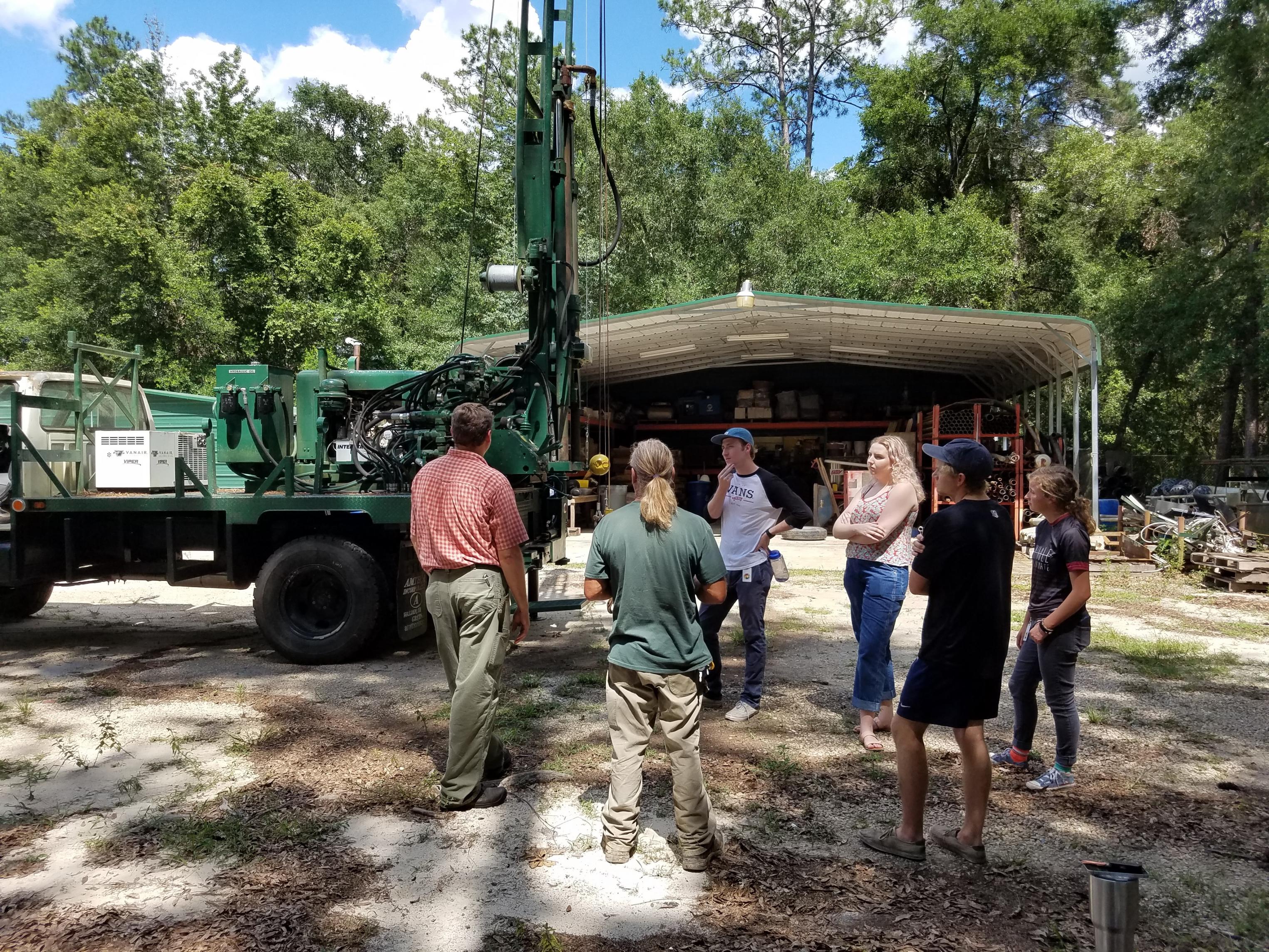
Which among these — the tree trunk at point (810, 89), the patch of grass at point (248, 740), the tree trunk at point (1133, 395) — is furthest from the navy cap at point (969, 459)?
the tree trunk at point (810, 89)

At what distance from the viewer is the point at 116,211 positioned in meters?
20.2

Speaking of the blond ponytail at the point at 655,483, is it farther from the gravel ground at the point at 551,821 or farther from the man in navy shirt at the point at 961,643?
the gravel ground at the point at 551,821

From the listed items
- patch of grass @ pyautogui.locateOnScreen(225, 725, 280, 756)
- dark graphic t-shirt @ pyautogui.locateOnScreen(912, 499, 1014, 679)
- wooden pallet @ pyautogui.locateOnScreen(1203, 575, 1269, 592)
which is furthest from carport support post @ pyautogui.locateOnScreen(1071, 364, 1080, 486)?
patch of grass @ pyautogui.locateOnScreen(225, 725, 280, 756)

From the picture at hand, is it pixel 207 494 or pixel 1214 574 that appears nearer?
pixel 207 494

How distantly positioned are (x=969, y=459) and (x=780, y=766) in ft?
6.22

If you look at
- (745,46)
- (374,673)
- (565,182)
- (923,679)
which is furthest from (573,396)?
(745,46)

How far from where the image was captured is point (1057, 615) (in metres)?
3.67

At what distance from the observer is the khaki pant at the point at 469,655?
11.8ft

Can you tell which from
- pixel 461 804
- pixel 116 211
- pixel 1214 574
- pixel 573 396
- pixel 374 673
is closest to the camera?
pixel 461 804

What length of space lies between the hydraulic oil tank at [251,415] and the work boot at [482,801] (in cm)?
410

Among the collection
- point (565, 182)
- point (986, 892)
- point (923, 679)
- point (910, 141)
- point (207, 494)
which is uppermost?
point (910, 141)

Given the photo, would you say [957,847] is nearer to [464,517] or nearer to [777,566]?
[777,566]

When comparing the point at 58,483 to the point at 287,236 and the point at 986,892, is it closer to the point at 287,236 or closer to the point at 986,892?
the point at 986,892

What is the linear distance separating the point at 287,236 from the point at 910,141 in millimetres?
19194
